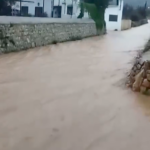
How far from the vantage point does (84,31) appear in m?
23.4

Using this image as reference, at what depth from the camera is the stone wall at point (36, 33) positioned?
12.6m

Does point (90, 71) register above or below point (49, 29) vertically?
below

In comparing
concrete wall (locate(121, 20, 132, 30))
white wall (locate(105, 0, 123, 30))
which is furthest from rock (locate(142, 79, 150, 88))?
concrete wall (locate(121, 20, 132, 30))

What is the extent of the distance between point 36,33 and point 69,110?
1013 centimetres

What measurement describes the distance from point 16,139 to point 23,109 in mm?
1333

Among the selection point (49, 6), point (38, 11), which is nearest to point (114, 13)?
point (49, 6)

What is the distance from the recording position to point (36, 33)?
1538 cm

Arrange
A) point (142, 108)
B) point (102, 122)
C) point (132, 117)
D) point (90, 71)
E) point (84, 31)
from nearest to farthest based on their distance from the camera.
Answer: point (102, 122), point (132, 117), point (142, 108), point (90, 71), point (84, 31)

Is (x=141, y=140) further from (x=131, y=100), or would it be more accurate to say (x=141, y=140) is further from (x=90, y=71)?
(x=90, y=71)

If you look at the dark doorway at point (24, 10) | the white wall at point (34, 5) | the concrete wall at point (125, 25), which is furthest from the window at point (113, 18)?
the dark doorway at point (24, 10)

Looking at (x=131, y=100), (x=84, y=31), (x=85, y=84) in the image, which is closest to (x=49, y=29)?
(x=84, y=31)

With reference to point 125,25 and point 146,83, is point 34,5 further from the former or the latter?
point 125,25

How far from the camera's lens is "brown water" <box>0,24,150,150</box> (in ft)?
14.8

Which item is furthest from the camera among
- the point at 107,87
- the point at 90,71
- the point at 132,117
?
the point at 90,71
